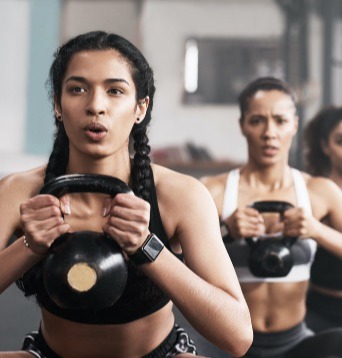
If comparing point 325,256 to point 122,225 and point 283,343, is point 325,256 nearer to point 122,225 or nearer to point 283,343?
point 283,343

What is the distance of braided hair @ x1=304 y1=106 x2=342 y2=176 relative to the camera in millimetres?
2193

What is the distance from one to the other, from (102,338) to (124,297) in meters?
0.11

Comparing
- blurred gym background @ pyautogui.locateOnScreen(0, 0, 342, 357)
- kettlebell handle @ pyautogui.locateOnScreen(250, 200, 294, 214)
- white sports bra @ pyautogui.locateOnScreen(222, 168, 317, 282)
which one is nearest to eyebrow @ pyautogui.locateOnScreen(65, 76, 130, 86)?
kettlebell handle @ pyautogui.locateOnScreen(250, 200, 294, 214)

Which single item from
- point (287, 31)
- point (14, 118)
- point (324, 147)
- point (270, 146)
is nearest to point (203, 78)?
point (287, 31)

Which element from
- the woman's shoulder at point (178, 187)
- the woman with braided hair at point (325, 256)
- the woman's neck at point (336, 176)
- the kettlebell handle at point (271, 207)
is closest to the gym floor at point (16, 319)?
the kettlebell handle at point (271, 207)

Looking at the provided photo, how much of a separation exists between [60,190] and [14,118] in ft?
9.51

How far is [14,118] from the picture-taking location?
367cm

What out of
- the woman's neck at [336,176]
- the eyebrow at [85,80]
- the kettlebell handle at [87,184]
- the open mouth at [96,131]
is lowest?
the woman's neck at [336,176]

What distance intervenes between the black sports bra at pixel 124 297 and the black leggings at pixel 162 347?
0.09 meters

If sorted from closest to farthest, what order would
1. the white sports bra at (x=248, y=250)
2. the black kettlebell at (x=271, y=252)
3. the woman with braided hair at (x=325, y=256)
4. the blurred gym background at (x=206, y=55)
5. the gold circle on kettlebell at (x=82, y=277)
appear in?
the gold circle on kettlebell at (x=82, y=277), the black kettlebell at (x=271, y=252), the white sports bra at (x=248, y=250), the woman with braided hair at (x=325, y=256), the blurred gym background at (x=206, y=55)

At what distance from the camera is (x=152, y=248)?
943 mm

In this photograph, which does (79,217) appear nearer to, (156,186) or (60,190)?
(156,186)

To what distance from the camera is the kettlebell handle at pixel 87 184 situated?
0.90 metres

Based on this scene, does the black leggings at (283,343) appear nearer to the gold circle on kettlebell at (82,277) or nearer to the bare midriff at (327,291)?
the bare midriff at (327,291)
